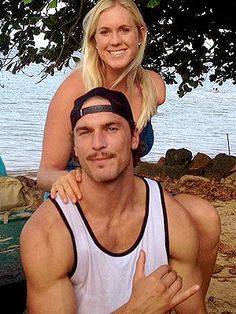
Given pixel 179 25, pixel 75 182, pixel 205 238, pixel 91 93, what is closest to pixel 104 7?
pixel 91 93

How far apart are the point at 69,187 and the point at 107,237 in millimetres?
227

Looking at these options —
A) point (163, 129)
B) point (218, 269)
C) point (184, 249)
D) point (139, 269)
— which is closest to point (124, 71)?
point (184, 249)

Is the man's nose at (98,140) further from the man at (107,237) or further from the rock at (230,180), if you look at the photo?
the rock at (230,180)

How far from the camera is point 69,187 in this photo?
245 cm

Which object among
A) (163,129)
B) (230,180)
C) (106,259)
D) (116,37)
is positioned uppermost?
(116,37)

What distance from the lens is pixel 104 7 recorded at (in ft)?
9.75

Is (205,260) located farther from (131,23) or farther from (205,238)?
(131,23)

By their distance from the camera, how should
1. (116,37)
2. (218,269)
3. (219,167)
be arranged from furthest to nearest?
1. (219,167)
2. (218,269)
3. (116,37)

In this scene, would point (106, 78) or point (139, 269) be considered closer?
point (139, 269)

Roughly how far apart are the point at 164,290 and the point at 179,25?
7102 millimetres

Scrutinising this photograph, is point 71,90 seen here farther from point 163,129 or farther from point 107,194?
point 163,129

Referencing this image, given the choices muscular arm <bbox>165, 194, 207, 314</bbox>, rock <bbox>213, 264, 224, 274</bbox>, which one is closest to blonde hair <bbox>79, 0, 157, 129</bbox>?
muscular arm <bbox>165, 194, 207, 314</bbox>

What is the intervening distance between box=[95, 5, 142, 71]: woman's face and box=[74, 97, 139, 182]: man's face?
60cm

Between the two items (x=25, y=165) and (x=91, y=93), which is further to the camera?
(x=25, y=165)
